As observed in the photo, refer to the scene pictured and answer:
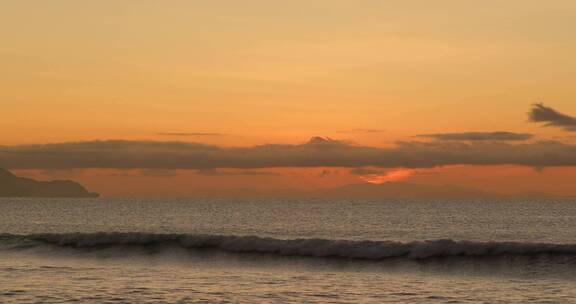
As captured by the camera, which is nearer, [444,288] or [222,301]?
[222,301]

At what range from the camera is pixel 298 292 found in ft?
97.3

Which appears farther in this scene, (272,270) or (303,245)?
(303,245)

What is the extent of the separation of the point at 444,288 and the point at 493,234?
53355 millimetres

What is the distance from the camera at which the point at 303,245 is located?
48.3m

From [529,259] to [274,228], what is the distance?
48686 millimetres

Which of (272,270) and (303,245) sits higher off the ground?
(303,245)

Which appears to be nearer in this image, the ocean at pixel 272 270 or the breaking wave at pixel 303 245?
the ocean at pixel 272 270

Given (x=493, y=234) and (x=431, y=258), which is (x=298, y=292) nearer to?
(x=431, y=258)

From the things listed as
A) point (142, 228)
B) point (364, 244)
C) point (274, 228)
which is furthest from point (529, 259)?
point (142, 228)

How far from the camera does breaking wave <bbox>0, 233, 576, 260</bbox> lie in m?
44.5

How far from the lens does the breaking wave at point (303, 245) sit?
44.5 metres

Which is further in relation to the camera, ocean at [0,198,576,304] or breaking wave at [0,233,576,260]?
breaking wave at [0,233,576,260]

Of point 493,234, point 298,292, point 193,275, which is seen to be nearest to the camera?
point 298,292

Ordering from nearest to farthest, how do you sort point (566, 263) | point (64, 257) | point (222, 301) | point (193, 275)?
point (222, 301)
point (193, 275)
point (566, 263)
point (64, 257)
